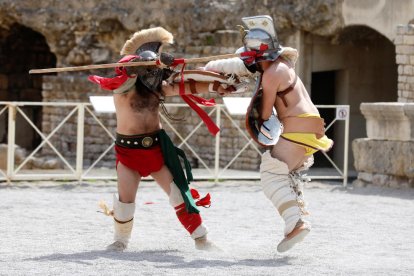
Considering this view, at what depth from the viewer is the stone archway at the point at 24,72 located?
22.0 metres

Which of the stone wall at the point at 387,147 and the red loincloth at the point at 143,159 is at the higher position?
the red loincloth at the point at 143,159

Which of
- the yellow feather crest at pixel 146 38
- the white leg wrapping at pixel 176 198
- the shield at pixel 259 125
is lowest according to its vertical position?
the white leg wrapping at pixel 176 198

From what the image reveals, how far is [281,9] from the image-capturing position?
16.7 m

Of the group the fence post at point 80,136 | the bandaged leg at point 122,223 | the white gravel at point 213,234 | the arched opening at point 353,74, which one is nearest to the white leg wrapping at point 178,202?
the white gravel at point 213,234

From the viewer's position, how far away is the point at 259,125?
26.6 feet

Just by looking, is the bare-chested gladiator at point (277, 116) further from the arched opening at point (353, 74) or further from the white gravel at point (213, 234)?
the arched opening at point (353, 74)

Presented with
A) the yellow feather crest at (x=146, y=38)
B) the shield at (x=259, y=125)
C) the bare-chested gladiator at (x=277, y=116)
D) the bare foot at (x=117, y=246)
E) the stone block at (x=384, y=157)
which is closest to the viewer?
the bare-chested gladiator at (x=277, y=116)

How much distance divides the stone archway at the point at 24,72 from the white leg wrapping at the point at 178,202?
45.4 ft

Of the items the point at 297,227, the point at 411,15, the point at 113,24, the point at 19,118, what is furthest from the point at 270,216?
the point at 19,118

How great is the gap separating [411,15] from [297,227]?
28.7 ft

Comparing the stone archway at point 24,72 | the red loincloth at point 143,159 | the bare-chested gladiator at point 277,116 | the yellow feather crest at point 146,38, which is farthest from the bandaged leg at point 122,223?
the stone archway at point 24,72

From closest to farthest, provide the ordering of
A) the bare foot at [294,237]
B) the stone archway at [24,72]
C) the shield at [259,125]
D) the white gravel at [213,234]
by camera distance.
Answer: the white gravel at [213,234]
the bare foot at [294,237]
the shield at [259,125]
the stone archway at [24,72]

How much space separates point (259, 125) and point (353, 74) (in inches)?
417

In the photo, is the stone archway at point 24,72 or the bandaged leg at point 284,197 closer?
the bandaged leg at point 284,197
